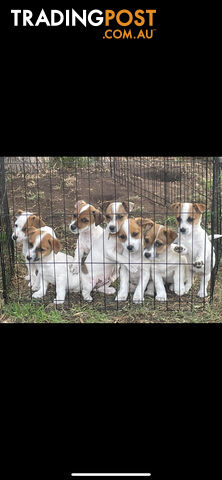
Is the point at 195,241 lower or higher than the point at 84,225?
lower

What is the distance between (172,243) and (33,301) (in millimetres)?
1246

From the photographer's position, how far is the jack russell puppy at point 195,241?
15.5 ft

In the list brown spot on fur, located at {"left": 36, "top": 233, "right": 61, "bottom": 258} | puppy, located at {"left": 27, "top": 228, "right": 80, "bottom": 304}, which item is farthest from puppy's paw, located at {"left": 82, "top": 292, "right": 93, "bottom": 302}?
brown spot on fur, located at {"left": 36, "top": 233, "right": 61, "bottom": 258}

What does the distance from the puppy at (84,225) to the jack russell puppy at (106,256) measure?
8 cm

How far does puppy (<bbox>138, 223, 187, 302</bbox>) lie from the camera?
15.6 ft

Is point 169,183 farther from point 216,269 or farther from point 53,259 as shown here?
point 53,259

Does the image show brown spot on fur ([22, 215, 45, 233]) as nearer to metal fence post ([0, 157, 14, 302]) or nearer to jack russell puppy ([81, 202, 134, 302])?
metal fence post ([0, 157, 14, 302])

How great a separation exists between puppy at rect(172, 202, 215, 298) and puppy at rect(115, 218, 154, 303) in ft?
0.83

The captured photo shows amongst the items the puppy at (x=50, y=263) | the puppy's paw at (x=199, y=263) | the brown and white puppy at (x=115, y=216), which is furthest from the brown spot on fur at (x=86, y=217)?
the puppy's paw at (x=199, y=263)

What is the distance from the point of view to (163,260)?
4.85 metres

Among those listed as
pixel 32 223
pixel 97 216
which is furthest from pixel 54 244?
pixel 97 216

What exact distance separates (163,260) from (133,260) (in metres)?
0.24

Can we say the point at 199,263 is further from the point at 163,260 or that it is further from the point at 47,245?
the point at 47,245

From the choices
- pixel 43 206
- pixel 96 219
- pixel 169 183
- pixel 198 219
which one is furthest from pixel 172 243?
pixel 169 183
